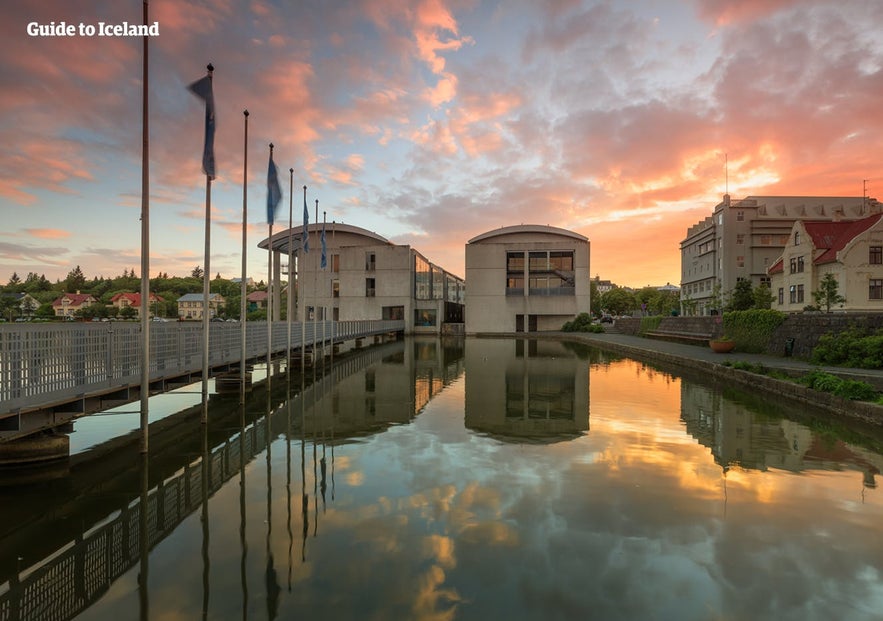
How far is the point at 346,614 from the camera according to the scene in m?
4.45

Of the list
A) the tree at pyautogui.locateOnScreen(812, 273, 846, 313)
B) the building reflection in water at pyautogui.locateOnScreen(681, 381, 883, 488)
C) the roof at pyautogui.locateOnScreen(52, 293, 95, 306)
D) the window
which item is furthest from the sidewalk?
the roof at pyautogui.locateOnScreen(52, 293, 95, 306)

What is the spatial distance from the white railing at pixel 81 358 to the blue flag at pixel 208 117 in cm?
420

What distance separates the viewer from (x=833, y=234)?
40.7m

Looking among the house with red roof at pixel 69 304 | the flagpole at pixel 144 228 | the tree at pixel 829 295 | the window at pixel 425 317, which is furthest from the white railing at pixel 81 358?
the house with red roof at pixel 69 304

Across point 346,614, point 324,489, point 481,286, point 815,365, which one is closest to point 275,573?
point 346,614

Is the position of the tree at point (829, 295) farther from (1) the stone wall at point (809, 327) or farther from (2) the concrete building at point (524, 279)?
(2) the concrete building at point (524, 279)

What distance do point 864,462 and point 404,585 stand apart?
923 cm

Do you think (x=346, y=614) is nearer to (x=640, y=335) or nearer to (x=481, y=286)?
(x=640, y=335)

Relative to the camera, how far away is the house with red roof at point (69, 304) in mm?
96150

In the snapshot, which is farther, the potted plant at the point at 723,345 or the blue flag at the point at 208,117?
the potted plant at the point at 723,345

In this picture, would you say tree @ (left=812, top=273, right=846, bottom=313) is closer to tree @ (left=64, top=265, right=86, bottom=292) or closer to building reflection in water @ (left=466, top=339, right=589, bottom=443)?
building reflection in water @ (left=466, top=339, right=589, bottom=443)

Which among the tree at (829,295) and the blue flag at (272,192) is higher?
the blue flag at (272,192)

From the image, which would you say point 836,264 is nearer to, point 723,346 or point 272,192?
point 723,346

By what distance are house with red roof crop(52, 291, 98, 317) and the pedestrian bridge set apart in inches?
4030
